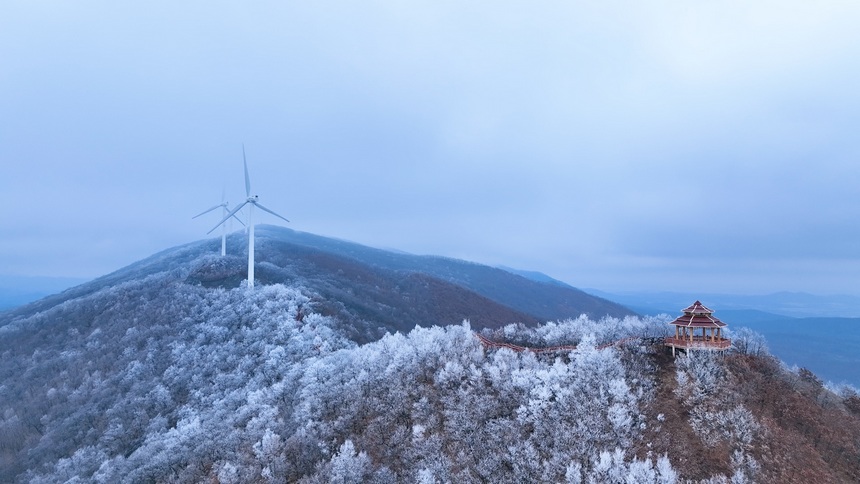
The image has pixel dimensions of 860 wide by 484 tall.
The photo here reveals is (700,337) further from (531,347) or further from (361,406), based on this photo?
(361,406)

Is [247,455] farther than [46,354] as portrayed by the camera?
No

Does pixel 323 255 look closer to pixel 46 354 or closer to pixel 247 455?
pixel 46 354

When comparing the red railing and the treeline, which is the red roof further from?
the red railing

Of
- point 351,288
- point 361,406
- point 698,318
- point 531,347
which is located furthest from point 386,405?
point 351,288

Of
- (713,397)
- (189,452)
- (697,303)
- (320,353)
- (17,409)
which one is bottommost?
(17,409)

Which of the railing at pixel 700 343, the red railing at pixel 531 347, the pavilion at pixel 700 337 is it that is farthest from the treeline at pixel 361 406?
the pavilion at pixel 700 337

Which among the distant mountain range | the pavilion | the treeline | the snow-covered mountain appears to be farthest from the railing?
the distant mountain range

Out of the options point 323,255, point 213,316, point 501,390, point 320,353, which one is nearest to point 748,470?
point 501,390

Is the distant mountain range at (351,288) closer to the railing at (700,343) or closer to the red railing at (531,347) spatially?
the red railing at (531,347)
